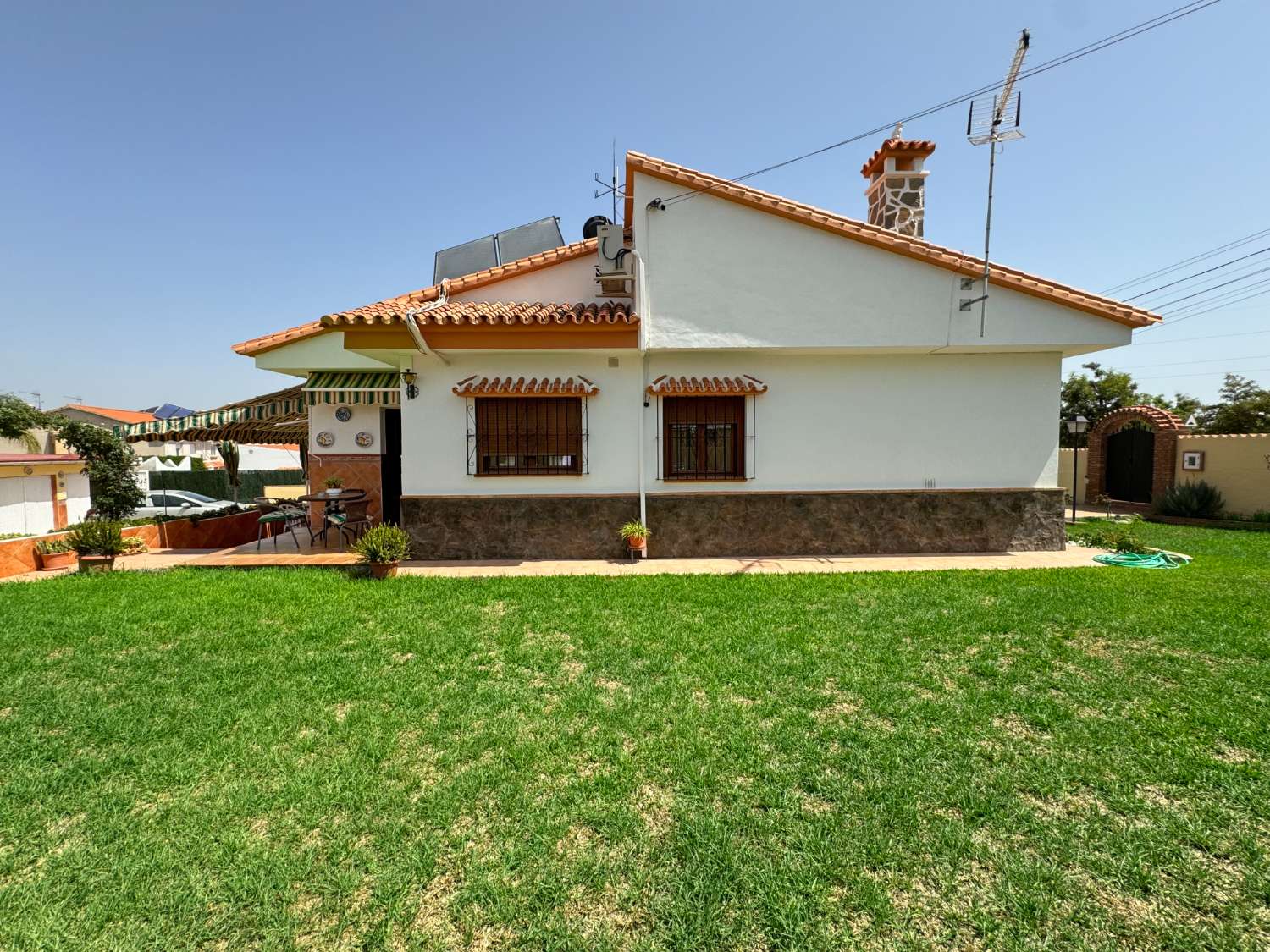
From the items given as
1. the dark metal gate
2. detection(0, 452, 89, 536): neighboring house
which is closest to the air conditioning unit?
detection(0, 452, 89, 536): neighboring house

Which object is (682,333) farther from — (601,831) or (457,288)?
(601,831)

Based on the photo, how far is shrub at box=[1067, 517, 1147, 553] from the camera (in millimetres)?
11031

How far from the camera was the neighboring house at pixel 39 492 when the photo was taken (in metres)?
14.1

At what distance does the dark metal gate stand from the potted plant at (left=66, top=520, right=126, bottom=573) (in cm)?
3048

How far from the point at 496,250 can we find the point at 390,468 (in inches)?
285

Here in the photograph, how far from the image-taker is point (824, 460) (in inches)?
453

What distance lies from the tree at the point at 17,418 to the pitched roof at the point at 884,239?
3360 cm

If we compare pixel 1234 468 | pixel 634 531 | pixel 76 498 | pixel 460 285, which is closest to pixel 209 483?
pixel 76 498

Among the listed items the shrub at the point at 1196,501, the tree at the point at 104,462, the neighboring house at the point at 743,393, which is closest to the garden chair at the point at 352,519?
the neighboring house at the point at 743,393

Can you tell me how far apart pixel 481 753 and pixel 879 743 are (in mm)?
3241

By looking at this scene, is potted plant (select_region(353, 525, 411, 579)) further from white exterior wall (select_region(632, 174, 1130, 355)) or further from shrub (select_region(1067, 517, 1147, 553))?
shrub (select_region(1067, 517, 1147, 553))

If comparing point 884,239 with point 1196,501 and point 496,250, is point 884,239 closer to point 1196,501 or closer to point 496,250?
point 496,250

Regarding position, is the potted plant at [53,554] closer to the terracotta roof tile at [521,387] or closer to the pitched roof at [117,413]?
the terracotta roof tile at [521,387]

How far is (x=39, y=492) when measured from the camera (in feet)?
49.4
